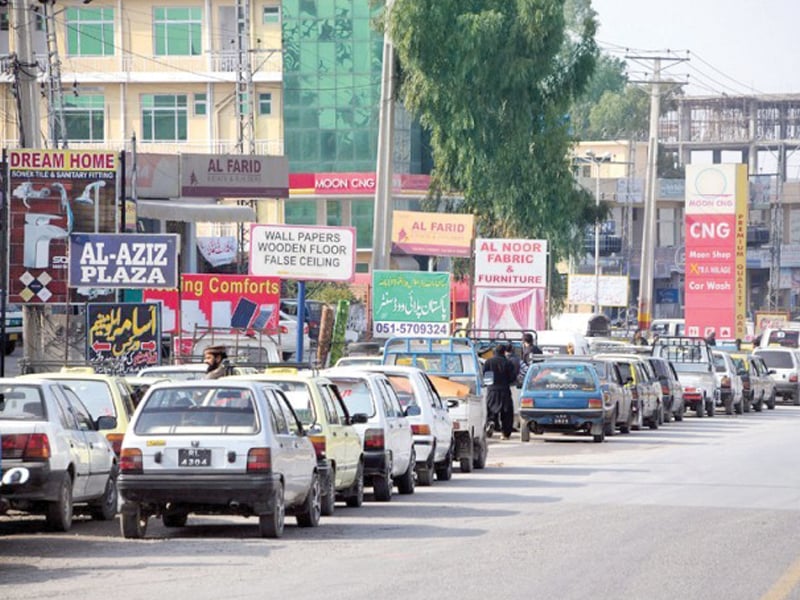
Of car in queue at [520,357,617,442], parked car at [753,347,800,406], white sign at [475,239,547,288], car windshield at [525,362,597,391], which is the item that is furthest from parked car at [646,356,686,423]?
parked car at [753,347,800,406]

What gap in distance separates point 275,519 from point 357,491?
13.5ft

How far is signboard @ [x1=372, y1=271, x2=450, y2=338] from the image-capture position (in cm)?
4178

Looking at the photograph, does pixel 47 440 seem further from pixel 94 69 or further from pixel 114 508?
pixel 94 69

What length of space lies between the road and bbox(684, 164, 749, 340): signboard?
41.5m

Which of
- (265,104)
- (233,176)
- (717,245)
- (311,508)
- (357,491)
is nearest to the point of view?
(311,508)

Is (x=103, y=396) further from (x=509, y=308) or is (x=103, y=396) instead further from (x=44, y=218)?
(x=509, y=308)

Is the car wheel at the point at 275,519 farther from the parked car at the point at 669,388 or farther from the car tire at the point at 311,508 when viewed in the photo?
the parked car at the point at 669,388

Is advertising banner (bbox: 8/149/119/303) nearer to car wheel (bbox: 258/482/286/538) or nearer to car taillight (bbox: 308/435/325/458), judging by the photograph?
car taillight (bbox: 308/435/325/458)

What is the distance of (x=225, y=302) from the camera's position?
4122 cm

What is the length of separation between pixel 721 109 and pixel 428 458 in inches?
4799

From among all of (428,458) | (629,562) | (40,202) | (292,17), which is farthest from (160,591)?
(292,17)

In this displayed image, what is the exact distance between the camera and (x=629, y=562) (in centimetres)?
1495

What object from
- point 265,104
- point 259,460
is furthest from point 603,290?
point 259,460

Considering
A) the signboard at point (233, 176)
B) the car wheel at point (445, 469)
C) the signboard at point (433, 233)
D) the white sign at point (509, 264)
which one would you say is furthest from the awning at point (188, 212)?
the car wheel at point (445, 469)
